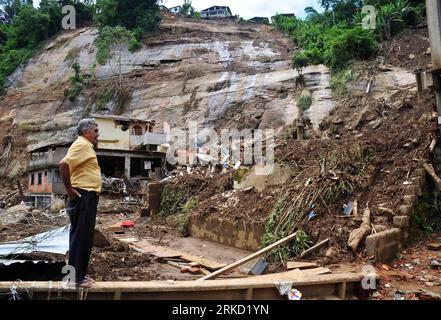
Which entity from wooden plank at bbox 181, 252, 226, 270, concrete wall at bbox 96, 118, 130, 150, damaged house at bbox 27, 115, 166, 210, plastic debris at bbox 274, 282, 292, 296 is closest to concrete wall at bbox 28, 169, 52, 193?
damaged house at bbox 27, 115, 166, 210

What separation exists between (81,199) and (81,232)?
319 mm

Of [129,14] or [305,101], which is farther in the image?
[129,14]

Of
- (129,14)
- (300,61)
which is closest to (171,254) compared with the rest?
(300,61)

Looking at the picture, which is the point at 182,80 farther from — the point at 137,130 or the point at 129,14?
the point at 129,14

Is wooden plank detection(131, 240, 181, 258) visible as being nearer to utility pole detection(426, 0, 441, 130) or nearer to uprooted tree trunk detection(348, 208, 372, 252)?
uprooted tree trunk detection(348, 208, 372, 252)

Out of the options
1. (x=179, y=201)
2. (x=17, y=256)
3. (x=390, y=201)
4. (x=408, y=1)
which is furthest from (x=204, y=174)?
(x=408, y=1)

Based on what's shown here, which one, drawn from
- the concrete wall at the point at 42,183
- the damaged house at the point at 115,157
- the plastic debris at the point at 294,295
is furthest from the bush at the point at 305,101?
the plastic debris at the point at 294,295

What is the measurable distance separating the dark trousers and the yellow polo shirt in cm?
8

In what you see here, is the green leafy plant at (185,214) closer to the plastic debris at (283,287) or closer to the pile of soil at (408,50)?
the plastic debris at (283,287)

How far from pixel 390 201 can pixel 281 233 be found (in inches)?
81.4

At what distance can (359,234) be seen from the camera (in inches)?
253

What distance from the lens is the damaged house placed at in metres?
23.2

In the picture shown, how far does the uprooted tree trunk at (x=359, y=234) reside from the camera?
6301 mm
